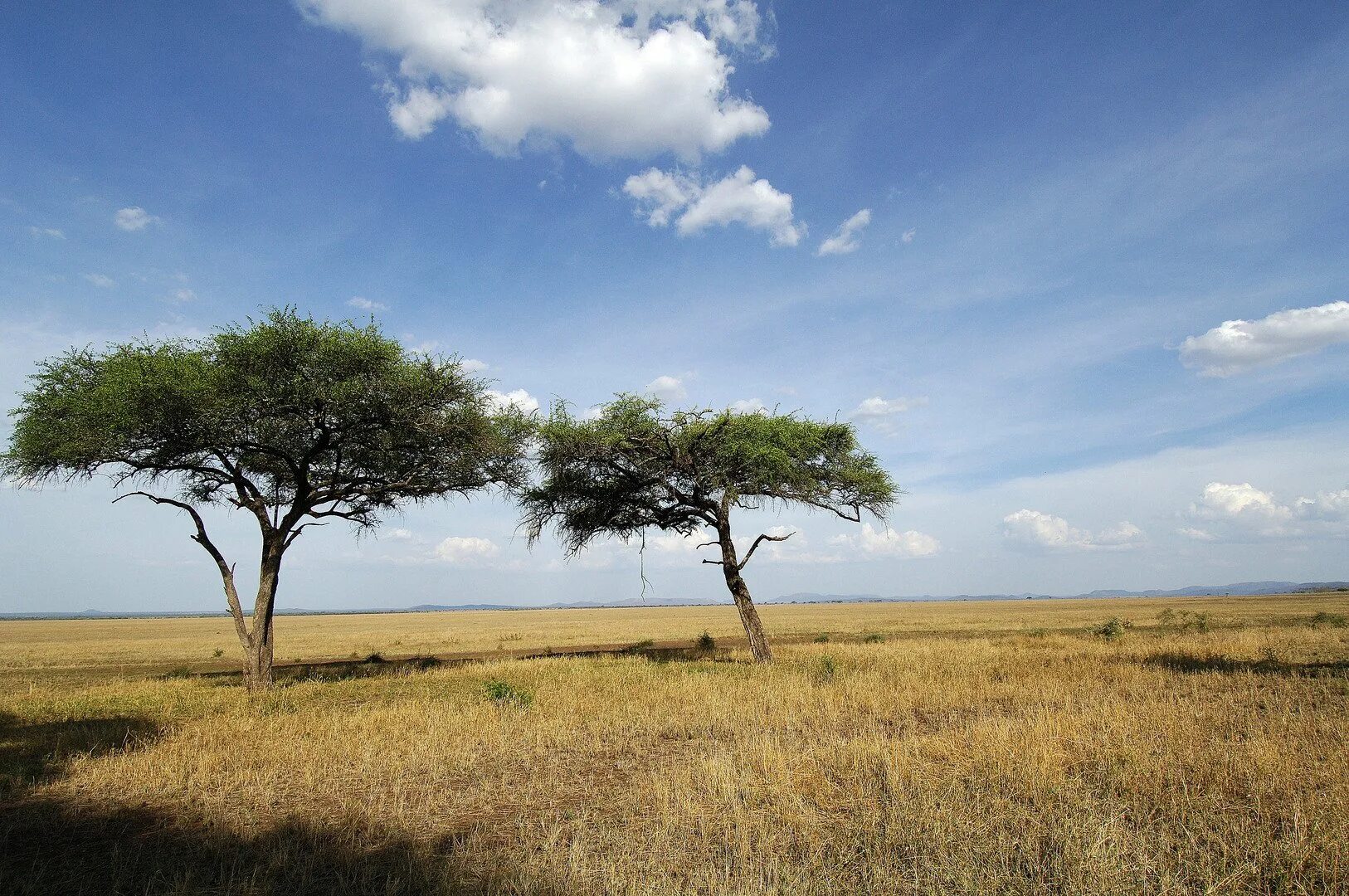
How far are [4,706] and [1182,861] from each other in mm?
23424

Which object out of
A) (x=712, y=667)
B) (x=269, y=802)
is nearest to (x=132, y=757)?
(x=269, y=802)

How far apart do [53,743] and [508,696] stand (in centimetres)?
795

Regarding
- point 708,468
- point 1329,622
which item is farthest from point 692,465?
point 1329,622

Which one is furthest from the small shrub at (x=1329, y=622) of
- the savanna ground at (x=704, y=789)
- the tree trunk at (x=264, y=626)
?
the tree trunk at (x=264, y=626)

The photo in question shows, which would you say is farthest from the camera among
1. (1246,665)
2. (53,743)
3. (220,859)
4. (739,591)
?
(739,591)

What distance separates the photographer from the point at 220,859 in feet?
21.4

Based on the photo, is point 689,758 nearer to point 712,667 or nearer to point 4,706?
point 712,667

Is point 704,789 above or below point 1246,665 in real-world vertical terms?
above

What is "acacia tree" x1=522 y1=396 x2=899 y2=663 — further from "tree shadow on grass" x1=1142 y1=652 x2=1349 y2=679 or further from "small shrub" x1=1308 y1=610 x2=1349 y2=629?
"small shrub" x1=1308 y1=610 x2=1349 y2=629


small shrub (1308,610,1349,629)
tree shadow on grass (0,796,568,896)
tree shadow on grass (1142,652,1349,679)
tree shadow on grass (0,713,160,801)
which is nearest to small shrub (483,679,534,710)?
tree shadow on grass (0,713,160,801)

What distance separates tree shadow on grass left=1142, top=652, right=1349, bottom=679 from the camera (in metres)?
16.8

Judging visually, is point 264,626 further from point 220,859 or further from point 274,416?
point 220,859

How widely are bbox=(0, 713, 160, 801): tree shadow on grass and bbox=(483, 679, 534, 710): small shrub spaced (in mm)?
6241

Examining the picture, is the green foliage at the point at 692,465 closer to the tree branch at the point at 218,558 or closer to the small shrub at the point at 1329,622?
the tree branch at the point at 218,558
